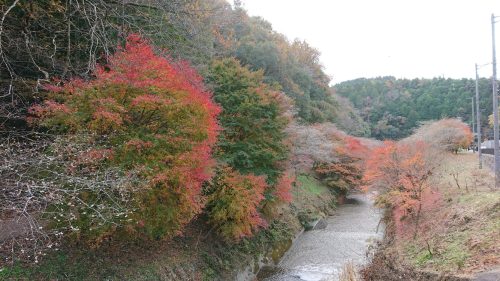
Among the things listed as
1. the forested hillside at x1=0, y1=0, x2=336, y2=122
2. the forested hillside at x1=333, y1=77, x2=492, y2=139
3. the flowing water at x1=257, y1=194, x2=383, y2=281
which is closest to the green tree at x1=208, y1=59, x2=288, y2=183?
the forested hillside at x1=0, y1=0, x2=336, y2=122

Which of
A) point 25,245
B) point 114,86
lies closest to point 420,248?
point 114,86

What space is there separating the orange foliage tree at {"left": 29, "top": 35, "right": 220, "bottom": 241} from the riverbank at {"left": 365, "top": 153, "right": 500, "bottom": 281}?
689 cm

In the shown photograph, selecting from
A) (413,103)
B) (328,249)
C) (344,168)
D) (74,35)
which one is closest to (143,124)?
(74,35)

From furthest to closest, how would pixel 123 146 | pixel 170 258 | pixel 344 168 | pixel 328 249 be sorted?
pixel 344 168 → pixel 328 249 → pixel 170 258 → pixel 123 146

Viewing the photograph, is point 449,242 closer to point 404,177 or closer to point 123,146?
point 404,177

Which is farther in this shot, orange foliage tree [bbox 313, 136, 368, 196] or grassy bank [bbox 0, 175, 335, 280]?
orange foliage tree [bbox 313, 136, 368, 196]

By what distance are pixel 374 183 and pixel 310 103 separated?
2105cm

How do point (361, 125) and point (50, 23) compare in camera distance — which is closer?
point (50, 23)

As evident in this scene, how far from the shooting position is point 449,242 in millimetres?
12555

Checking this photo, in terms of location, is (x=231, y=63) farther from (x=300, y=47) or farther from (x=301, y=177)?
(x=300, y=47)

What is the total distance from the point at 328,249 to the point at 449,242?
8.57 m

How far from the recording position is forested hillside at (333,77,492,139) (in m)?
66.4

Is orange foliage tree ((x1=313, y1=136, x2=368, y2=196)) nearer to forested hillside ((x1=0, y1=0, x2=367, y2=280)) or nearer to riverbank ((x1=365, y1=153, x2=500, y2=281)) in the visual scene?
riverbank ((x1=365, y1=153, x2=500, y2=281))

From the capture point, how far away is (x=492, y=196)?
47.0 feet
